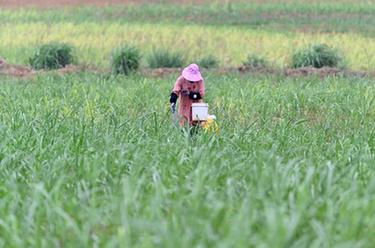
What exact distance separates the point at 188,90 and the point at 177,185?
3.19 m

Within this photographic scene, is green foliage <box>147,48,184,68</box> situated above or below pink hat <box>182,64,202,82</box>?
below

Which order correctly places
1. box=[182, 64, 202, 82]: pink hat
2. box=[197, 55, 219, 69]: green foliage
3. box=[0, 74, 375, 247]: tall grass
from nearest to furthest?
1. box=[0, 74, 375, 247]: tall grass
2. box=[182, 64, 202, 82]: pink hat
3. box=[197, 55, 219, 69]: green foliage

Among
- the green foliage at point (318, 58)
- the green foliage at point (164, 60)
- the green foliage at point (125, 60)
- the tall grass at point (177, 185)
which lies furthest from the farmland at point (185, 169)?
the green foliage at point (164, 60)

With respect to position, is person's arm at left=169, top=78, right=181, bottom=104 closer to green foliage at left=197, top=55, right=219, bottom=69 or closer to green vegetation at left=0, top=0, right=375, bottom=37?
green foliage at left=197, top=55, right=219, bottom=69

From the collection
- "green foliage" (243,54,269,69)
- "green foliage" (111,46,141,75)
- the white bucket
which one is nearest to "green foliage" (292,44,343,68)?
"green foliage" (243,54,269,69)

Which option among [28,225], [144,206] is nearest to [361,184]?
[144,206]

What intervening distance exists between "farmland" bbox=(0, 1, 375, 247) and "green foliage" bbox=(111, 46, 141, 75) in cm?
243

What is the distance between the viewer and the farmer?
6871 mm

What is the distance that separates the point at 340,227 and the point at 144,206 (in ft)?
2.78

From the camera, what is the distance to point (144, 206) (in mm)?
3352

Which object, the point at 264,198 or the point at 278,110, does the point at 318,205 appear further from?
the point at 278,110

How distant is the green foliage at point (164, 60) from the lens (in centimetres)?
1427

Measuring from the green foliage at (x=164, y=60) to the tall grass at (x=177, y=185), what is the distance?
7428 mm

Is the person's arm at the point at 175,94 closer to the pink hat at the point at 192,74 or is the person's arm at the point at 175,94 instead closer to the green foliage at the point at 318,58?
the pink hat at the point at 192,74
